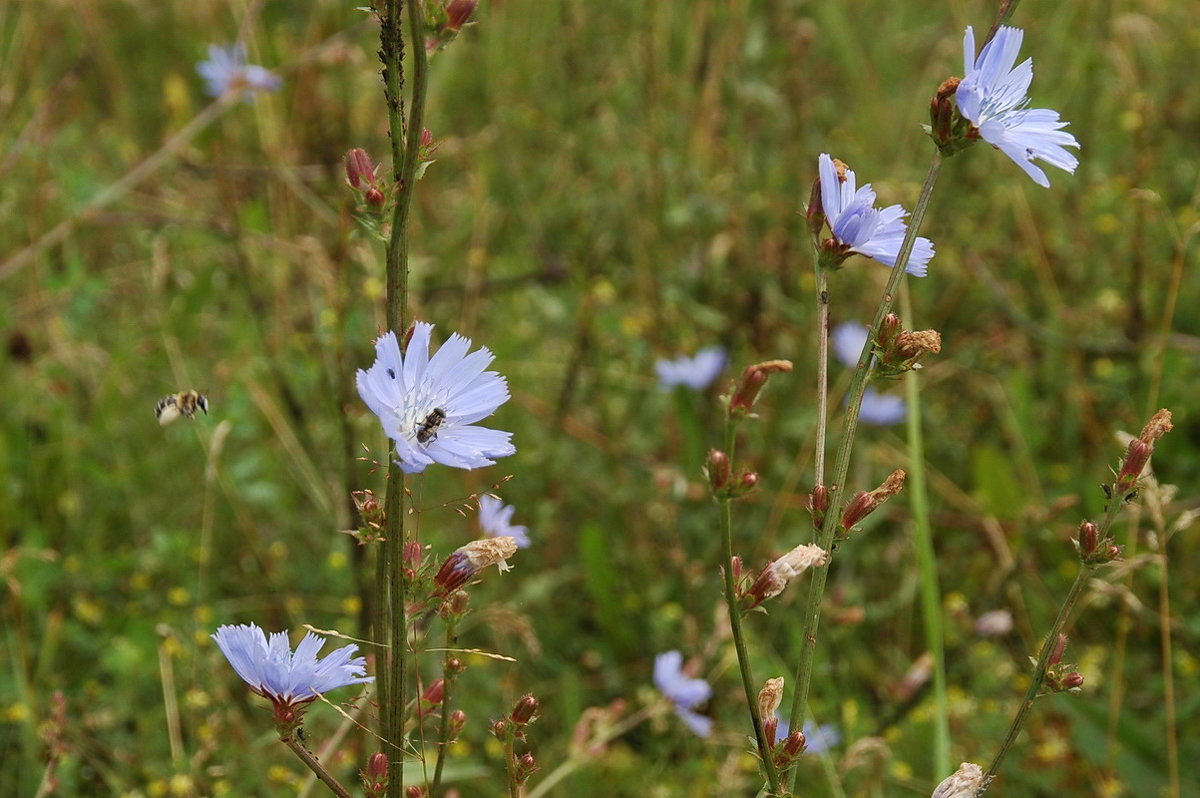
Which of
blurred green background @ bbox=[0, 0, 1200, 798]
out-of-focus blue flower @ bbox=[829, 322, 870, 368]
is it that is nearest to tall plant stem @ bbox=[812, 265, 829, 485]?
blurred green background @ bbox=[0, 0, 1200, 798]

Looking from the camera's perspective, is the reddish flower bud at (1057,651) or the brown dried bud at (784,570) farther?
the reddish flower bud at (1057,651)

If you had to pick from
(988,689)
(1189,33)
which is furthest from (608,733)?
(1189,33)

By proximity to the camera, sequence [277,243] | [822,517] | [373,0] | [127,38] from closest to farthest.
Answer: [373,0], [822,517], [277,243], [127,38]

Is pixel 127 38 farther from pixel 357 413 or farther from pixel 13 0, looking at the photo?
pixel 357 413

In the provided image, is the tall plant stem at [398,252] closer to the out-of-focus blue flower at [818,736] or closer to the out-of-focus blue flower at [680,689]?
the out-of-focus blue flower at [818,736]

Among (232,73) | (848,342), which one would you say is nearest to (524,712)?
(848,342)

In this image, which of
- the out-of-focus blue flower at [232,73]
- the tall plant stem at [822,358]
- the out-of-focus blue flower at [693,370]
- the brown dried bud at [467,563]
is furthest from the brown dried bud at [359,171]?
the out-of-focus blue flower at [232,73]
